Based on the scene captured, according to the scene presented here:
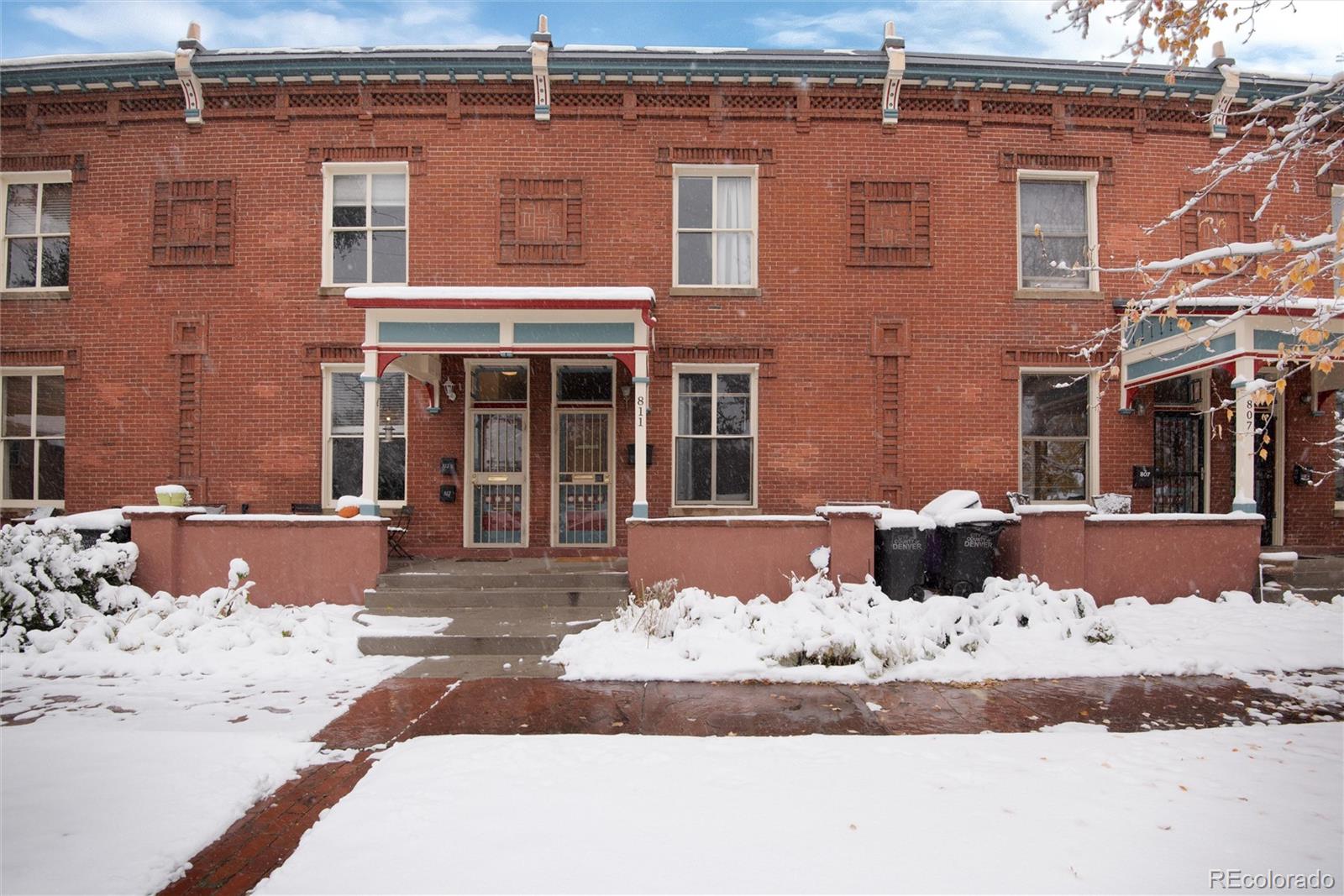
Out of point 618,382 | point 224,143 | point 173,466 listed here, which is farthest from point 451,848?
point 224,143

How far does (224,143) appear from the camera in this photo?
440 inches

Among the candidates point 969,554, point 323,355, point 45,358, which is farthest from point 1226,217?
point 45,358

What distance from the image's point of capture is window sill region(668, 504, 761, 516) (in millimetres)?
10836

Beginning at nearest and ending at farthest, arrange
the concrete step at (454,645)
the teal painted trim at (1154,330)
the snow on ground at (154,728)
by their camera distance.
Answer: the snow on ground at (154,728), the concrete step at (454,645), the teal painted trim at (1154,330)

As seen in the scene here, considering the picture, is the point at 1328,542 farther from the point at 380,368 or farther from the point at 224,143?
the point at 224,143

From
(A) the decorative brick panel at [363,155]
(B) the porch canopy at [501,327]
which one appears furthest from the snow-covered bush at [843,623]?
(A) the decorative brick panel at [363,155]

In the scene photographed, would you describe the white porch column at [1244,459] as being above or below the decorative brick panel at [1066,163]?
below

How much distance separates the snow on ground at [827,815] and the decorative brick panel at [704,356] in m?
6.76

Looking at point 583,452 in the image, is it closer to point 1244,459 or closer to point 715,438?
point 715,438

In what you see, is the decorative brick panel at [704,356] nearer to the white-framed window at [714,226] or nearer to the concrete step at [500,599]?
the white-framed window at [714,226]

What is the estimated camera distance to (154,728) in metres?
5.20

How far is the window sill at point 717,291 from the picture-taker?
11.0 m

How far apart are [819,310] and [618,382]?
10.6 feet

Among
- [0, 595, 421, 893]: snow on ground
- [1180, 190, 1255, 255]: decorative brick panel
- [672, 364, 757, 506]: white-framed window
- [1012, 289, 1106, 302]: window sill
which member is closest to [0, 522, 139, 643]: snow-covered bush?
[0, 595, 421, 893]: snow on ground
